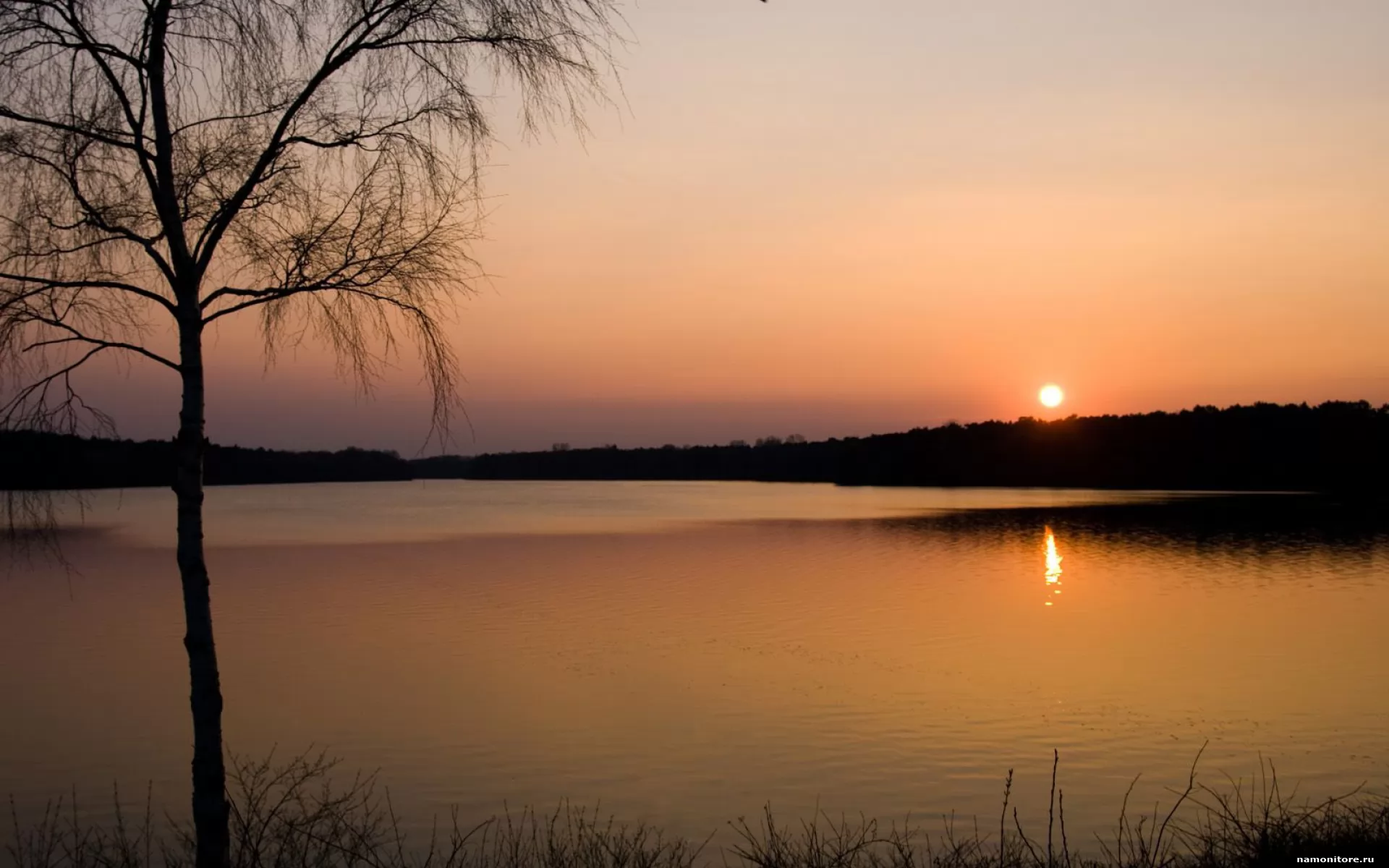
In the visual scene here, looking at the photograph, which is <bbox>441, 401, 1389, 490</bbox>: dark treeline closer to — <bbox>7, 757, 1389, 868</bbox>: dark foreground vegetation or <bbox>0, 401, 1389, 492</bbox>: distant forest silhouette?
<bbox>0, 401, 1389, 492</bbox>: distant forest silhouette

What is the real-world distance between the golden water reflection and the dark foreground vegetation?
19.4 metres

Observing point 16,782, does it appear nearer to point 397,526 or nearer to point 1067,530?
point 1067,530

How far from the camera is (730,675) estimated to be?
1983cm

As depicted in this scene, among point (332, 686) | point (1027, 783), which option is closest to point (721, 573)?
point (332, 686)

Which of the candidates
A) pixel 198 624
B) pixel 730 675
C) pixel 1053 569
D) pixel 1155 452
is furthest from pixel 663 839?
pixel 1155 452

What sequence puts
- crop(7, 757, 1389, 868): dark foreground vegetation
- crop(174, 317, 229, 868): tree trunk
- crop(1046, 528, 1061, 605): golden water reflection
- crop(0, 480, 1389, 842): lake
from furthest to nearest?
crop(1046, 528, 1061, 605): golden water reflection, crop(0, 480, 1389, 842): lake, crop(7, 757, 1389, 868): dark foreground vegetation, crop(174, 317, 229, 868): tree trunk

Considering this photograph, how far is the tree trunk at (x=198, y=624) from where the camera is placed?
6891 millimetres

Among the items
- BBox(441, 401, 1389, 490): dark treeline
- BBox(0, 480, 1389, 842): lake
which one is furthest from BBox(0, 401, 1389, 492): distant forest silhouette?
BBox(0, 480, 1389, 842): lake

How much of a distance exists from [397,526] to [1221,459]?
270ft

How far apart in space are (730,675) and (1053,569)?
2131 cm

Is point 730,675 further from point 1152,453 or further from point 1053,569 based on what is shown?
point 1152,453

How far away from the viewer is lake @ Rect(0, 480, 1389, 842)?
1345 centimetres

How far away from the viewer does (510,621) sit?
26.6 metres

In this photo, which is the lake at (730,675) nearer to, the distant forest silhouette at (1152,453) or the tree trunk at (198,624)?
the tree trunk at (198,624)
